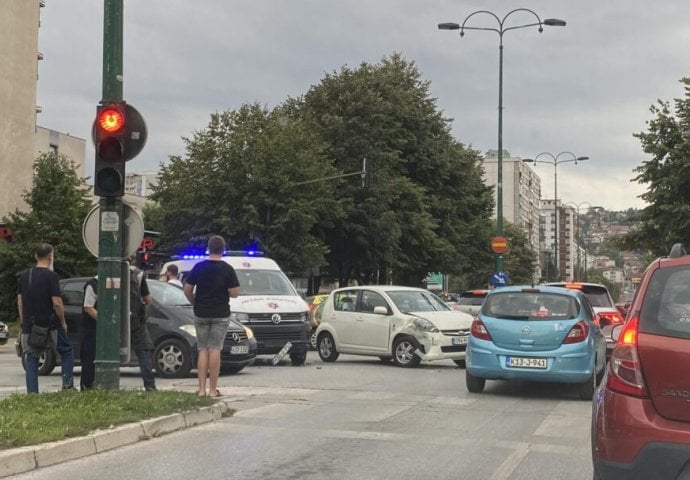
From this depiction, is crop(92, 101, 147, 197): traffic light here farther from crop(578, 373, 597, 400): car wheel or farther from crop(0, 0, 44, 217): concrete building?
crop(0, 0, 44, 217): concrete building

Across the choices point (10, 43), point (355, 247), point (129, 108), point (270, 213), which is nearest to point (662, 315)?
point (129, 108)

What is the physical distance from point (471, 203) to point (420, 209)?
22.7 feet

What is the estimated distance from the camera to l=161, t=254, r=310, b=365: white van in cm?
1470

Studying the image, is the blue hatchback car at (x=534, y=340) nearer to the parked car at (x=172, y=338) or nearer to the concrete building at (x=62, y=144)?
the parked car at (x=172, y=338)

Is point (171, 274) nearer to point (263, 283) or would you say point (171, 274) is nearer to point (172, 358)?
point (263, 283)

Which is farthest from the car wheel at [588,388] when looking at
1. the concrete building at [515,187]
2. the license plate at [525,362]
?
the concrete building at [515,187]

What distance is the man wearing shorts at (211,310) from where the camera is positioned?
9586mm

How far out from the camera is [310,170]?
33.8m

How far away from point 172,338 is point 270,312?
A: 253 centimetres

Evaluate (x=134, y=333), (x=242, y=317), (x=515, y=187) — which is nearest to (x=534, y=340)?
(x=134, y=333)

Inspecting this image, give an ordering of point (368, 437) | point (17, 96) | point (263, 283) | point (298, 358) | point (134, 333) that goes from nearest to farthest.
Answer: point (368, 437) < point (134, 333) < point (298, 358) < point (263, 283) < point (17, 96)

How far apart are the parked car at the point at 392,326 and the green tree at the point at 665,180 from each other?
61.8ft

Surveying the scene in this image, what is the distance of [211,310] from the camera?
959 centimetres

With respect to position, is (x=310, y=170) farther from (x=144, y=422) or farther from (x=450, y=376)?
(x=144, y=422)
